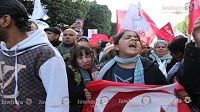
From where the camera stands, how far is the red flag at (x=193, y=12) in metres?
3.79

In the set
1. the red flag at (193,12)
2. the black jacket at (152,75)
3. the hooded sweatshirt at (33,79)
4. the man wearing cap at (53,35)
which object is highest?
the red flag at (193,12)

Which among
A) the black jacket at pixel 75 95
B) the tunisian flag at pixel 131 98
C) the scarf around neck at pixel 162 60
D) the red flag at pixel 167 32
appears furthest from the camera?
the red flag at pixel 167 32

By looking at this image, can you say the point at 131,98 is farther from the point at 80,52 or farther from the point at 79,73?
the point at 80,52

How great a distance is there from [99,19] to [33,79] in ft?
184

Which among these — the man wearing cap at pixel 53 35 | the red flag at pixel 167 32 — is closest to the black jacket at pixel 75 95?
the man wearing cap at pixel 53 35

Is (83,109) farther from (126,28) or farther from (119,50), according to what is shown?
(126,28)

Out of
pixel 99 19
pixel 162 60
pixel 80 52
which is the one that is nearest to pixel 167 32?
pixel 162 60

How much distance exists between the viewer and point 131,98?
405 centimetres

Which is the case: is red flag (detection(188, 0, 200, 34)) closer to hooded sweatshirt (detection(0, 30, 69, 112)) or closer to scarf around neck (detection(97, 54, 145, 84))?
scarf around neck (detection(97, 54, 145, 84))

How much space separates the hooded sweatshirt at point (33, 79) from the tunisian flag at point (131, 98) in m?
1.10

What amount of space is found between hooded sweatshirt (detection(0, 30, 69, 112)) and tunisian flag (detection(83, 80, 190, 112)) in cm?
110

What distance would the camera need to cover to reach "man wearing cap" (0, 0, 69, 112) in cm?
296

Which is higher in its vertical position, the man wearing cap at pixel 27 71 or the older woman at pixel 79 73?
the man wearing cap at pixel 27 71

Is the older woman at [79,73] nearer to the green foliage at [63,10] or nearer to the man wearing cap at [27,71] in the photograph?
the man wearing cap at [27,71]
